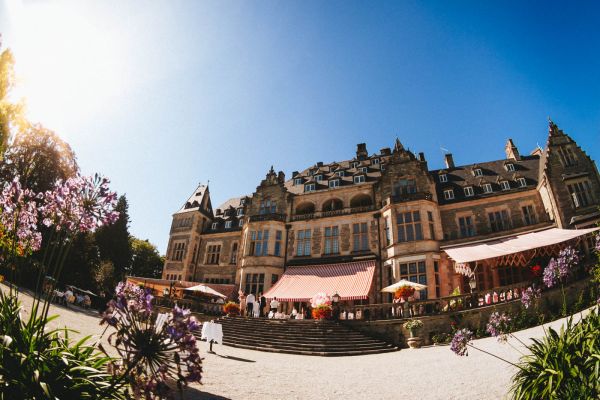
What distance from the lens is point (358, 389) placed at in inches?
288

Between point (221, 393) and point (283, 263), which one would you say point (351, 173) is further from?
point (221, 393)

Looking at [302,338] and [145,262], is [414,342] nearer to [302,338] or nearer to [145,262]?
[302,338]

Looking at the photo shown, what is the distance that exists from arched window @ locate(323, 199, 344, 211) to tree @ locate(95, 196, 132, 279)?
29.3 m

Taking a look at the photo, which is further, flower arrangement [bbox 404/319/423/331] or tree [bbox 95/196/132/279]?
tree [bbox 95/196/132/279]

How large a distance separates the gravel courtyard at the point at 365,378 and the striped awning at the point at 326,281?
8463 millimetres

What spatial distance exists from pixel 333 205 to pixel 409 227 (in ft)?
24.1

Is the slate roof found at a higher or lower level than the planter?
higher

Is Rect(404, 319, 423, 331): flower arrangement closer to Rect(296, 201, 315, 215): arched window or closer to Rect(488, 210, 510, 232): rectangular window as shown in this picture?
Rect(488, 210, 510, 232): rectangular window

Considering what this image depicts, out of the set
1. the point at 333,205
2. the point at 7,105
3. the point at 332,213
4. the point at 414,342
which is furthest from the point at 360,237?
the point at 7,105

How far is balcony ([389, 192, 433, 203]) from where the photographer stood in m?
21.7

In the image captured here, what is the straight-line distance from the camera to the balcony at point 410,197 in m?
21.7

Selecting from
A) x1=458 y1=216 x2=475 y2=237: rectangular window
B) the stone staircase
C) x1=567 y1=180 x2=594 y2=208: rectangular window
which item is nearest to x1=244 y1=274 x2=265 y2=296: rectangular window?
the stone staircase

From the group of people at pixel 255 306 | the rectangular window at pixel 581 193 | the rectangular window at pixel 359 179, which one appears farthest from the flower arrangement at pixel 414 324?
the rectangular window at pixel 359 179

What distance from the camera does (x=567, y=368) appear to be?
170 inches
